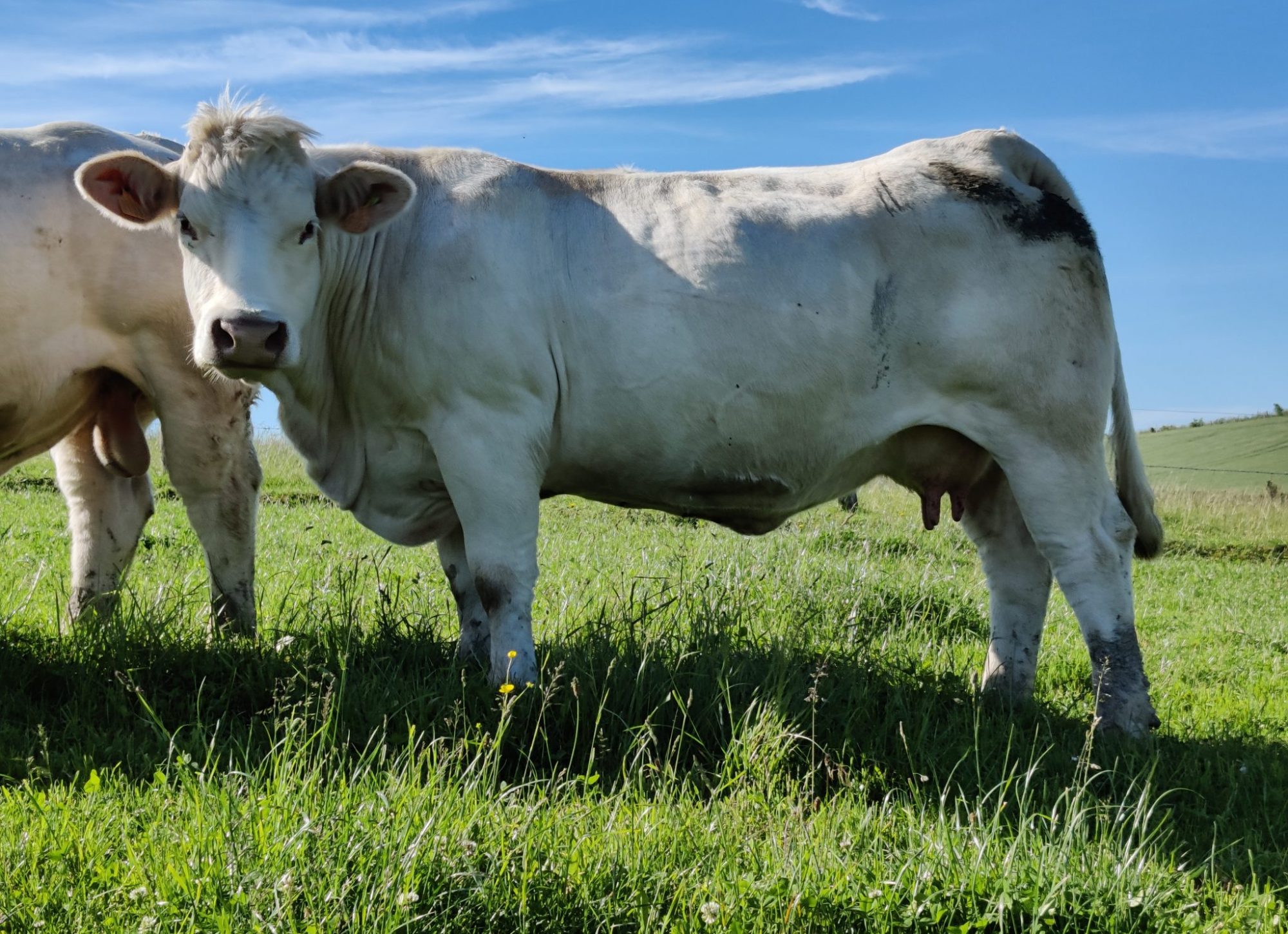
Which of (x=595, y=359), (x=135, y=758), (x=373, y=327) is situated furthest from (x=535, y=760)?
(x=373, y=327)

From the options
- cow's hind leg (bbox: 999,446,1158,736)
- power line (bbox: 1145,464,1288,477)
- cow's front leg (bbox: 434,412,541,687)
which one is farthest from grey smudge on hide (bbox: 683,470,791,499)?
power line (bbox: 1145,464,1288,477)

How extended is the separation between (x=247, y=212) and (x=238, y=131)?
41 cm

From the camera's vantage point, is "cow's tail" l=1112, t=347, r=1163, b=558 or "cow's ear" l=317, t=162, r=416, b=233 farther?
"cow's tail" l=1112, t=347, r=1163, b=558

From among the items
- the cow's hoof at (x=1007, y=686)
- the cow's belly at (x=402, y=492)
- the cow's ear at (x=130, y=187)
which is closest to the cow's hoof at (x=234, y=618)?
the cow's belly at (x=402, y=492)

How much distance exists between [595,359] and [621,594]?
2843 mm

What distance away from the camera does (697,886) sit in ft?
11.3

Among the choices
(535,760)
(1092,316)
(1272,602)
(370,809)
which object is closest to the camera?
(370,809)

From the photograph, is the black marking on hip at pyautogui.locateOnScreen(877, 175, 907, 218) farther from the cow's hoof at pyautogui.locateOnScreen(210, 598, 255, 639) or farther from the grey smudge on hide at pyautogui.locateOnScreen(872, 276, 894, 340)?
the cow's hoof at pyautogui.locateOnScreen(210, 598, 255, 639)

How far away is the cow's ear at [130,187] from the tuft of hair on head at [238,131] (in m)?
0.20

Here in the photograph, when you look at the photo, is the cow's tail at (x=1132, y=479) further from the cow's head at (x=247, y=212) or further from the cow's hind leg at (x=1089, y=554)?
the cow's head at (x=247, y=212)

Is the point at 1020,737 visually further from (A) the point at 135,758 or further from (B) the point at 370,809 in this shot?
(A) the point at 135,758

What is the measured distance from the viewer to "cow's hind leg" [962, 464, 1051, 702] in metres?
6.34

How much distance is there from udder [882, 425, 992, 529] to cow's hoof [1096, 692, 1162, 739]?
117 cm

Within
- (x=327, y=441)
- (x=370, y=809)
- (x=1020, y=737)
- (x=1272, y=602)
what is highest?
(x=327, y=441)
